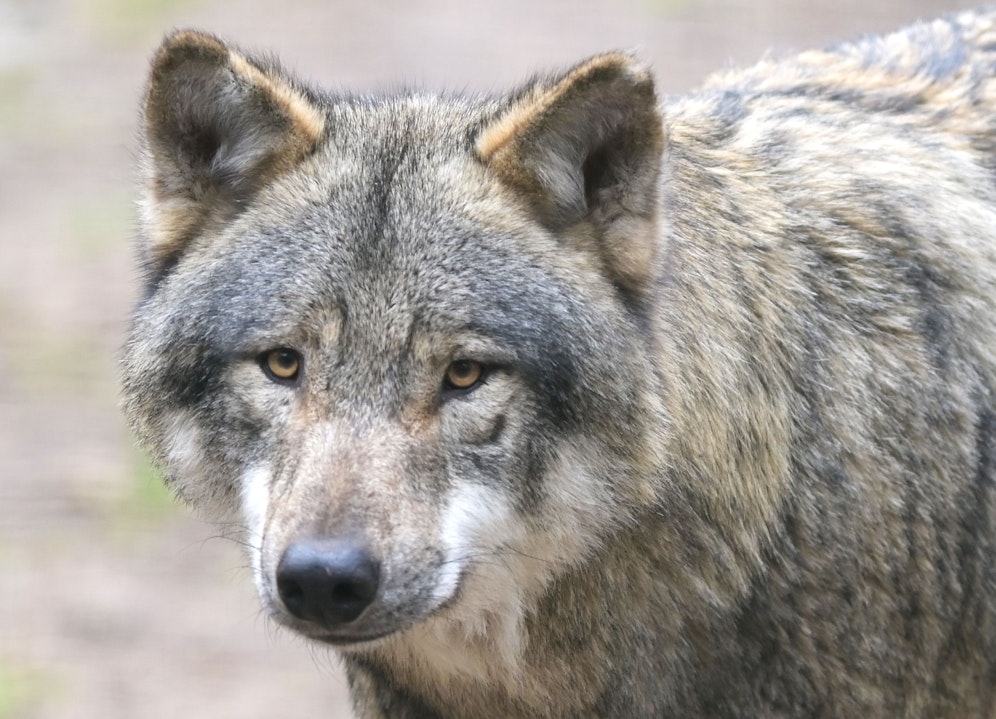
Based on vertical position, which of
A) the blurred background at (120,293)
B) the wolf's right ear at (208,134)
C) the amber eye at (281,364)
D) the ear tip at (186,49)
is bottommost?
the blurred background at (120,293)

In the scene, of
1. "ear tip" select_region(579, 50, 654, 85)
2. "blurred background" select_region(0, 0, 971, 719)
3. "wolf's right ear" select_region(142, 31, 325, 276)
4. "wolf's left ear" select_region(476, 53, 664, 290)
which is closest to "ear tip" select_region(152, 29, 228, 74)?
"wolf's right ear" select_region(142, 31, 325, 276)

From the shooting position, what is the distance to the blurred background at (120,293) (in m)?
7.77

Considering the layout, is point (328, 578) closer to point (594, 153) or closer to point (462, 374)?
point (462, 374)

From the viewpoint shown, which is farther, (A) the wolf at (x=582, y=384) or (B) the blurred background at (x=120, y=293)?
(B) the blurred background at (x=120, y=293)

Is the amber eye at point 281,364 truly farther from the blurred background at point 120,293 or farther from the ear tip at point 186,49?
the blurred background at point 120,293

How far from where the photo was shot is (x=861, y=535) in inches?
181

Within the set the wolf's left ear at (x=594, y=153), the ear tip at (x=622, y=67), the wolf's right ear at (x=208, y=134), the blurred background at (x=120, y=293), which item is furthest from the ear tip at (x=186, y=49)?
the blurred background at (x=120, y=293)

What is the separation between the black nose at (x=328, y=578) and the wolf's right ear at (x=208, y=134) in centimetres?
120

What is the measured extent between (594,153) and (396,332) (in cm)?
77

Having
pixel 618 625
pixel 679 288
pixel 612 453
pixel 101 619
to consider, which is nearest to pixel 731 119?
pixel 679 288

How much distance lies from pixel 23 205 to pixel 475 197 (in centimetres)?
810

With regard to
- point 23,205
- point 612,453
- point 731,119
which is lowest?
point 23,205

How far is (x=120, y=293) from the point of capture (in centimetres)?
1050

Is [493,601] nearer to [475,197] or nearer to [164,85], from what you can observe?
[475,197]
